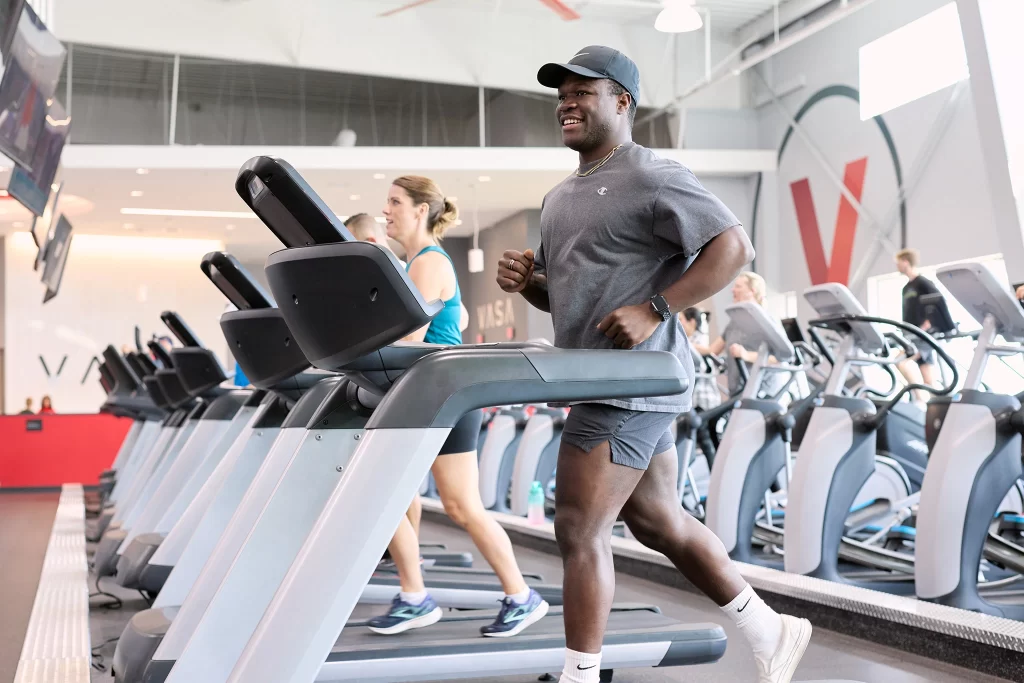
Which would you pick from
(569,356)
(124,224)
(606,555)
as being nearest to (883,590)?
(606,555)

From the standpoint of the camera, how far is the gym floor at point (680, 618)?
2.78 meters

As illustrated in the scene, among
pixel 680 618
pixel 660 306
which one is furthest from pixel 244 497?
pixel 680 618

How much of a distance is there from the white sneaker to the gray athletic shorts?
0.54m

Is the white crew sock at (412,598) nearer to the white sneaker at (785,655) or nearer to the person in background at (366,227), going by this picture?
the white sneaker at (785,655)

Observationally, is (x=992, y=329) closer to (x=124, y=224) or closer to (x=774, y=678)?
(x=774, y=678)

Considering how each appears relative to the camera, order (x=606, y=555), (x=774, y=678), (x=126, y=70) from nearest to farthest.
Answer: (x=606, y=555) → (x=774, y=678) → (x=126, y=70)

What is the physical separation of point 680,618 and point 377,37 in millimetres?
9675

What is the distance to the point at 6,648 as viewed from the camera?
3160 mm

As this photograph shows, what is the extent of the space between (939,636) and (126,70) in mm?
10685

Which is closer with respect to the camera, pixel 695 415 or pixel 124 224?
pixel 695 415

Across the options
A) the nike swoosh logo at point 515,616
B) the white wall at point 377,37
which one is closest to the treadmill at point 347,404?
the nike swoosh logo at point 515,616

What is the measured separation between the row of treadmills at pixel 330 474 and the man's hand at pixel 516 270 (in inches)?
13.9

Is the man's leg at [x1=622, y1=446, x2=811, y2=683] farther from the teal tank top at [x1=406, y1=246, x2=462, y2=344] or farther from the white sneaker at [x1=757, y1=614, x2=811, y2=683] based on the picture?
the teal tank top at [x1=406, y1=246, x2=462, y2=344]

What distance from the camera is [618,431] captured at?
6.09 feet
